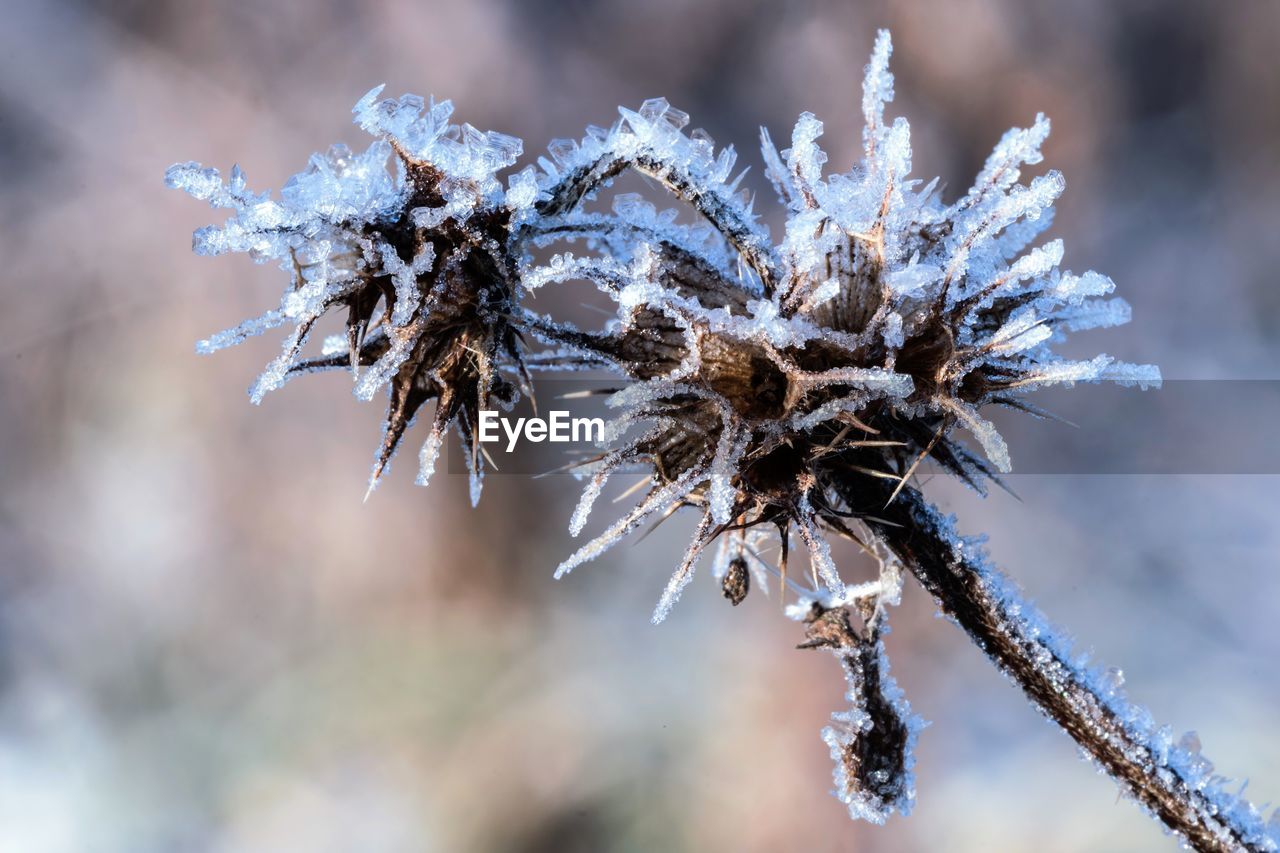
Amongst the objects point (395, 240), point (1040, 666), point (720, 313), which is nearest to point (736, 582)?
point (1040, 666)

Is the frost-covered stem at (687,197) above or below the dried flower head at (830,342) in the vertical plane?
above

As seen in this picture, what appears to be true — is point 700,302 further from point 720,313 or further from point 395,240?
point 395,240

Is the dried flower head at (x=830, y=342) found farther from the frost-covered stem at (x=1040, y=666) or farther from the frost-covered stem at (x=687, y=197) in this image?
the frost-covered stem at (x=1040, y=666)

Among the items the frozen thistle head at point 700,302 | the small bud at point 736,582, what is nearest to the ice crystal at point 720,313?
the frozen thistle head at point 700,302

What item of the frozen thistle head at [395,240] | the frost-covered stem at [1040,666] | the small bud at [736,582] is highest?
the frozen thistle head at [395,240]

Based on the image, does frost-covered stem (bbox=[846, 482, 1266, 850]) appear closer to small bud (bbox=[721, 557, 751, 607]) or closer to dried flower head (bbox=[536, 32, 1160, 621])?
dried flower head (bbox=[536, 32, 1160, 621])

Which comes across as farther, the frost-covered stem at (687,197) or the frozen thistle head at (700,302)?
the frost-covered stem at (687,197)

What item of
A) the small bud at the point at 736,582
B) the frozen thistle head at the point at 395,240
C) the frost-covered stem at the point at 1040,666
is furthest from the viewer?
the small bud at the point at 736,582

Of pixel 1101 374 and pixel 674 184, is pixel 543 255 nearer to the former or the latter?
pixel 674 184
